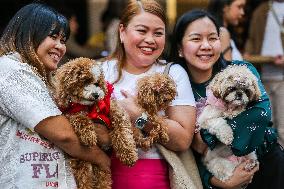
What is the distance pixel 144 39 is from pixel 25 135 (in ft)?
3.47

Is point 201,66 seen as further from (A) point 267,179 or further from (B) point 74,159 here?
(B) point 74,159

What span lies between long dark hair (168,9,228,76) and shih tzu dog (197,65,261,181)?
352 mm

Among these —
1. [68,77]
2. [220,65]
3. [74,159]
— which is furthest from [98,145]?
[220,65]

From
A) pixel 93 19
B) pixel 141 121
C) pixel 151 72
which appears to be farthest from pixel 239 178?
pixel 93 19

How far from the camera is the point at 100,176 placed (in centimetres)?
334

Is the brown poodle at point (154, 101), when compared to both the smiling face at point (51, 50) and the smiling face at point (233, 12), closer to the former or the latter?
the smiling face at point (51, 50)

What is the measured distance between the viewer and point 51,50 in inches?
131

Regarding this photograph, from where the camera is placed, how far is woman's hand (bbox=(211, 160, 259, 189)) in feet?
12.0

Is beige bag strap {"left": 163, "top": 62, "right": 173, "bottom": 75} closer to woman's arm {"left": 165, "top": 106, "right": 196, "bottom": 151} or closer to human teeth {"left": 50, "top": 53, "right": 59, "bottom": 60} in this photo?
woman's arm {"left": 165, "top": 106, "right": 196, "bottom": 151}

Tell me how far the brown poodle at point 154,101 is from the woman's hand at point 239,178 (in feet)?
1.94

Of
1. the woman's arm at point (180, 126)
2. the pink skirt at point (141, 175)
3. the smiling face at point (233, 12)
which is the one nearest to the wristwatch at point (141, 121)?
the woman's arm at point (180, 126)

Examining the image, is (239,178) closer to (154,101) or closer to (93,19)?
(154,101)

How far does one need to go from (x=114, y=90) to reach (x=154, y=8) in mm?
618

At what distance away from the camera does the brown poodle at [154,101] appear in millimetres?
3344
